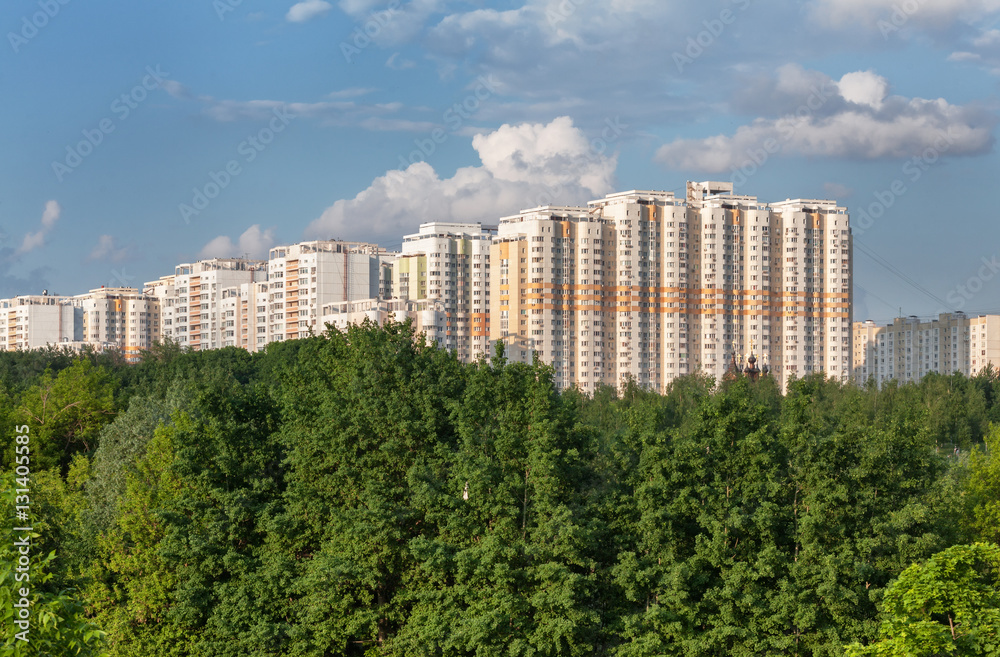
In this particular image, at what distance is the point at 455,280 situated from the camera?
368 feet

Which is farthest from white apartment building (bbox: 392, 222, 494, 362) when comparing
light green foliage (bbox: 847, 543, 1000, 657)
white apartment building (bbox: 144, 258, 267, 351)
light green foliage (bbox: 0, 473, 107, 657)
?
light green foliage (bbox: 0, 473, 107, 657)

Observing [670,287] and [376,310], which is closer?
[670,287]

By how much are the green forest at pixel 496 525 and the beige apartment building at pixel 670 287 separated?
6753 centimetres

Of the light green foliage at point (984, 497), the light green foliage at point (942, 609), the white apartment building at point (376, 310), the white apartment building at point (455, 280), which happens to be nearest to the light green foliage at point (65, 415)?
the light green foliage at point (984, 497)

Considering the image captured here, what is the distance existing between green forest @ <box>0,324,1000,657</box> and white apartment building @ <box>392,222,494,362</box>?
76977 millimetres

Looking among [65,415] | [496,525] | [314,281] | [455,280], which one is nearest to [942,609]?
[496,525]

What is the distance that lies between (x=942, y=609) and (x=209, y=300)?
399ft

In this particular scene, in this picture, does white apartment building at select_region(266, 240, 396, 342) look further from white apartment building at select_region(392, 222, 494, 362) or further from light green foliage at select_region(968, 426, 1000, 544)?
light green foliage at select_region(968, 426, 1000, 544)

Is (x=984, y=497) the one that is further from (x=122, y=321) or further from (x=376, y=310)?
(x=122, y=321)

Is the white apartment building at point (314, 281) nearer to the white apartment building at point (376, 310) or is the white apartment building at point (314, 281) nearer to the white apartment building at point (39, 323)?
the white apartment building at point (376, 310)

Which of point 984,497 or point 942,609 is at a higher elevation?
point 984,497

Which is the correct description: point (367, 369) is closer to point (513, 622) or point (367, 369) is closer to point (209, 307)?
point (513, 622)

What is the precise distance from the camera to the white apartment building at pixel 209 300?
427 ft

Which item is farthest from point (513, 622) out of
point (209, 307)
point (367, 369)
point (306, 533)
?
point (209, 307)
